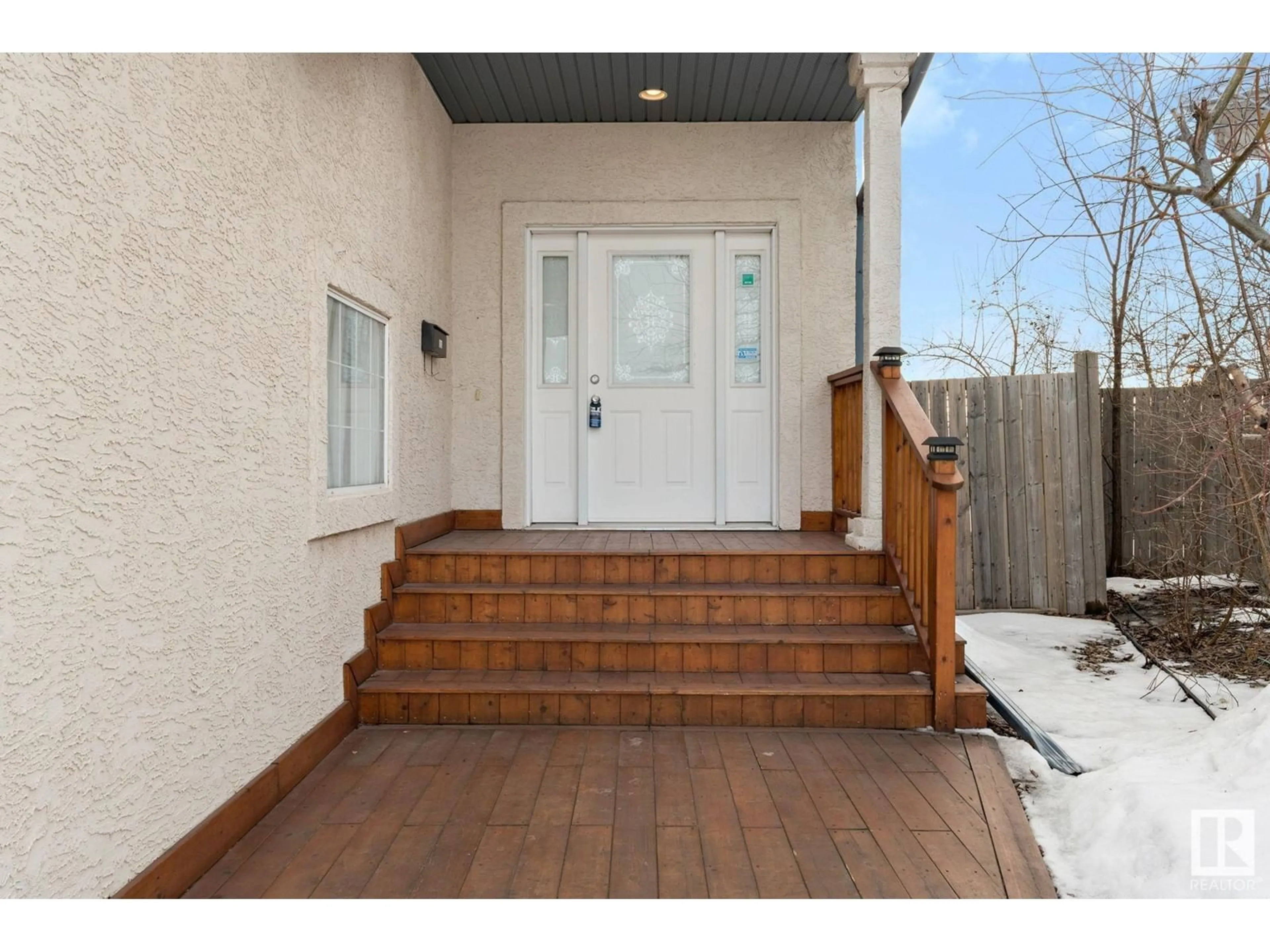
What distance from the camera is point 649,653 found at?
3.65m

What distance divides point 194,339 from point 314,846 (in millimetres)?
1485

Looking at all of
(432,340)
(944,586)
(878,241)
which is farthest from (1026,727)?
(432,340)

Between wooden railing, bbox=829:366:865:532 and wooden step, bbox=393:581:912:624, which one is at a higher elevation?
wooden railing, bbox=829:366:865:532

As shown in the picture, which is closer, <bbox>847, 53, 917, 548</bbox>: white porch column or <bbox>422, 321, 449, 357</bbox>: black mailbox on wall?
<bbox>847, 53, 917, 548</bbox>: white porch column

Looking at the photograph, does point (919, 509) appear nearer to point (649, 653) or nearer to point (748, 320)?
point (649, 653)

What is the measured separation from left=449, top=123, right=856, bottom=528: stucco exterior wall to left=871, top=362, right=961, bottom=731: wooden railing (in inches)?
41.5

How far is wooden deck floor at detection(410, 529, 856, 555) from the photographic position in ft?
13.7

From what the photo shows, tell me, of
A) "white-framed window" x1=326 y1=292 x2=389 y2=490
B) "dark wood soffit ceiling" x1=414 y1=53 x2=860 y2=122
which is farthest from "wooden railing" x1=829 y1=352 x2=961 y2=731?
"white-framed window" x1=326 y1=292 x2=389 y2=490

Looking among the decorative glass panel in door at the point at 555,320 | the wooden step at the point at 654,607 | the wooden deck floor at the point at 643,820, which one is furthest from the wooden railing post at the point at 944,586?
→ the decorative glass panel in door at the point at 555,320

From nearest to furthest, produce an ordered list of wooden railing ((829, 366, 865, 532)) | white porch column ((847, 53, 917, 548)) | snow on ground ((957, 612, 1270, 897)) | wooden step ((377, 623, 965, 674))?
snow on ground ((957, 612, 1270, 897))
wooden step ((377, 623, 965, 674))
white porch column ((847, 53, 917, 548))
wooden railing ((829, 366, 865, 532))

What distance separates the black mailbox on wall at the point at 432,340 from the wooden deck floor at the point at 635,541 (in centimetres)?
107

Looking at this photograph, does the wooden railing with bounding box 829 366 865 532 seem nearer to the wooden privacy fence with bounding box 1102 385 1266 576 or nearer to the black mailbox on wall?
the wooden privacy fence with bounding box 1102 385 1266 576

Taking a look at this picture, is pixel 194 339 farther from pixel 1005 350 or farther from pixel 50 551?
pixel 1005 350

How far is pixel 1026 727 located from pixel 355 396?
313cm
